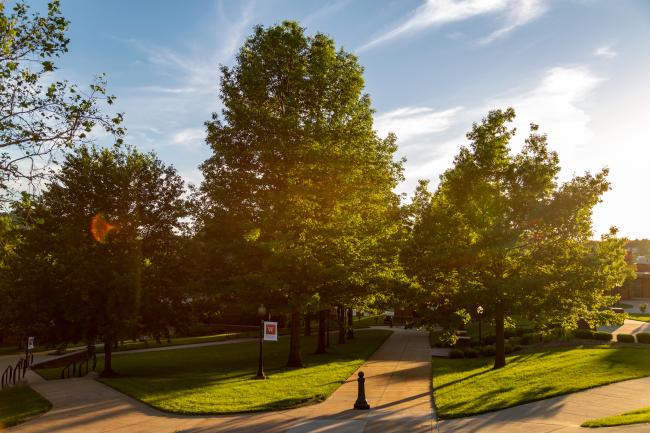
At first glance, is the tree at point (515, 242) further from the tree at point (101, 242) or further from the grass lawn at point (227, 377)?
the tree at point (101, 242)

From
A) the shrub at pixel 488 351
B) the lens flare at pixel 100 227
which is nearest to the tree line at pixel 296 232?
the lens flare at pixel 100 227

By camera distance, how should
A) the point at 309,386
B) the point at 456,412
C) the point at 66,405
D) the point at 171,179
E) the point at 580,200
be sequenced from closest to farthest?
the point at 456,412 → the point at 66,405 → the point at 309,386 → the point at 580,200 → the point at 171,179

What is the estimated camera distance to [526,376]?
1838 centimetres

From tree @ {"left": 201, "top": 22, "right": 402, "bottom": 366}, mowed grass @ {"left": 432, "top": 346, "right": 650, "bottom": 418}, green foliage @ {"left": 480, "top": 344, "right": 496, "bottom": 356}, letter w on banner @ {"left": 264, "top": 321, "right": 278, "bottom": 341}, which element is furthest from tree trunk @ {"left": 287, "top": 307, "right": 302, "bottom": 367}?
green foliage @ {"left": 480, "top": 344, "right": 496, "bottom": 356}

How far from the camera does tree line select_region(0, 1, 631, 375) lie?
2014 centimetres

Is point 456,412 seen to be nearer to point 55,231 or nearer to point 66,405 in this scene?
point 66,405

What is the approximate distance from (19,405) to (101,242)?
9.28 metres

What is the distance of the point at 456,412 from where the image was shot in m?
13.3

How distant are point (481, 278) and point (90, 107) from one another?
15.6 m

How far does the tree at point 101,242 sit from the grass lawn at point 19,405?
3954 millimetres

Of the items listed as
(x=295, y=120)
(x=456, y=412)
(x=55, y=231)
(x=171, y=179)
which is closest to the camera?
(x=456, y=412)

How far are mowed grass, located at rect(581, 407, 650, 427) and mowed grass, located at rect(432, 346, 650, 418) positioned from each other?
8.50 ft

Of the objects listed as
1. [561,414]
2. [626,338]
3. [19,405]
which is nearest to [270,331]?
[19,405]

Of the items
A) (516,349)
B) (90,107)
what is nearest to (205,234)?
(90,107)
